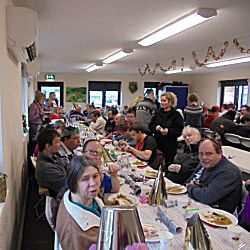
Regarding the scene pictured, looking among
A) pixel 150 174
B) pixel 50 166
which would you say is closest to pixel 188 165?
pixel 150 174

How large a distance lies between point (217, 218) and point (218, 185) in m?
0.40

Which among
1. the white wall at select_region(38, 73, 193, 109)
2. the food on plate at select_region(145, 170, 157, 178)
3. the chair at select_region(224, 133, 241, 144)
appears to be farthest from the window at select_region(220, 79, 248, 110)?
the food on plate at select_region(145, 170, 157, 178)

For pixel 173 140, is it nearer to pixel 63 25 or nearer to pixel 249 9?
pixel 249 9

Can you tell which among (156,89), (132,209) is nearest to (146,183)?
(132,209)

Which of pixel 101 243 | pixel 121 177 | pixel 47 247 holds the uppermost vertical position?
pixel 101 243

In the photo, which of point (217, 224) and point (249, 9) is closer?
point (217, 224)

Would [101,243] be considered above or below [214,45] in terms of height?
below

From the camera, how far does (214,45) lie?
579 centimetres

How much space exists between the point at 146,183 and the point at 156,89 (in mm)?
11299

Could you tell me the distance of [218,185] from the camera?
2.27 m

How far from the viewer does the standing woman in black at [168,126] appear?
4.35 metres

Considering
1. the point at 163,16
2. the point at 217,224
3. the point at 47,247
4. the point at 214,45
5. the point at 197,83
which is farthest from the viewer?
the point at 197,83

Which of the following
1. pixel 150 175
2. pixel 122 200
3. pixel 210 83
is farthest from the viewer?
→ pixel 210 83

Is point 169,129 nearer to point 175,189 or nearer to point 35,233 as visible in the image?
point 175,189
